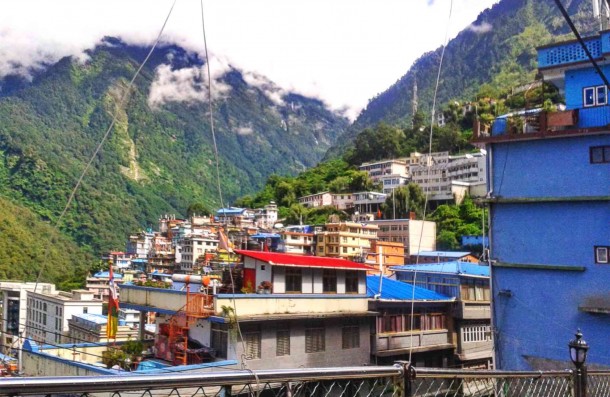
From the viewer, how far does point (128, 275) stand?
2301 inches

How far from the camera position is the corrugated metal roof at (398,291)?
16281 mm

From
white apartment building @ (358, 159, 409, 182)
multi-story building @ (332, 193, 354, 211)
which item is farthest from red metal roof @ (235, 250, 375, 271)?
white apartment building @ (358, 159, 409, 182)

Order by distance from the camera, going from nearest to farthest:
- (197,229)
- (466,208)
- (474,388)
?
1. (474,388)
2. (466,208)
3. (197,229)

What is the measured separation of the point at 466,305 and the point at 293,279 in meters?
6.63

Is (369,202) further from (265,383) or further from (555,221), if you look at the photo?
(265,383)

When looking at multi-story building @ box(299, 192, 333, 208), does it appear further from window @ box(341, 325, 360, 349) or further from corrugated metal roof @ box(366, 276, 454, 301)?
window @ box(341, 325, 360, 349)

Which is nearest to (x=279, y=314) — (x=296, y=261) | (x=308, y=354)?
(x=308, y=354)

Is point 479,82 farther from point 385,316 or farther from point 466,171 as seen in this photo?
point 385,316

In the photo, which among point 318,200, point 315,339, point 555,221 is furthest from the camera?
point 318,200

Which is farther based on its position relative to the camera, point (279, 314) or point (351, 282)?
point (351, 282)

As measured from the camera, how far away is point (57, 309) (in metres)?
41.0

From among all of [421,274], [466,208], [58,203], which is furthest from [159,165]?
[421,274]

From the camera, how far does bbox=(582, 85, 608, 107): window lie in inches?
501

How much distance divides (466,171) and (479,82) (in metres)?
75.5
